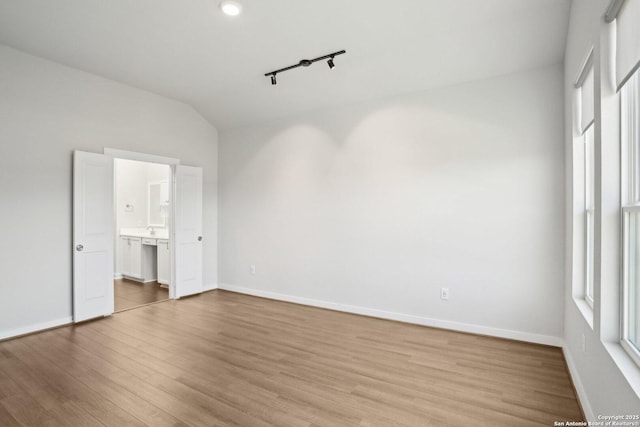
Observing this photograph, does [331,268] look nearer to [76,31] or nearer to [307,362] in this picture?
[307,362]

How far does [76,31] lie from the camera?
325 centimetres

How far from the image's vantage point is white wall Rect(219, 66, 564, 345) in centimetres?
333

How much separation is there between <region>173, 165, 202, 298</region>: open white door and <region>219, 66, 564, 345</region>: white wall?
89 centimetres

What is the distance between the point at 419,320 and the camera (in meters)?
3.94

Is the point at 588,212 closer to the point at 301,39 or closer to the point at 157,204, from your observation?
the point at 301,39

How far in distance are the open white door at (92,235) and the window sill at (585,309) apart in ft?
16.6

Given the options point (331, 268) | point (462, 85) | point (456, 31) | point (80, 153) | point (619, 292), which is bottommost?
point (331, 268)

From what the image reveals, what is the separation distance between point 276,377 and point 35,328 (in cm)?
306

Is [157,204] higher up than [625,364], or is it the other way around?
[157,204]

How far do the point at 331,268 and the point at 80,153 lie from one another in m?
3.55

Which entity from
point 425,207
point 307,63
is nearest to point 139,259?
point 307,63

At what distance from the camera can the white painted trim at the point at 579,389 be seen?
198cm

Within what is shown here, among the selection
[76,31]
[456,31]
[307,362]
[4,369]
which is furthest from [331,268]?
[76,31]

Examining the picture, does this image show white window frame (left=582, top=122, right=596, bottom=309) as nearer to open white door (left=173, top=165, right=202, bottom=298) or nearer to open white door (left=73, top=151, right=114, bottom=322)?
open white door (left=173, top=165, right=202, bottom=298)
